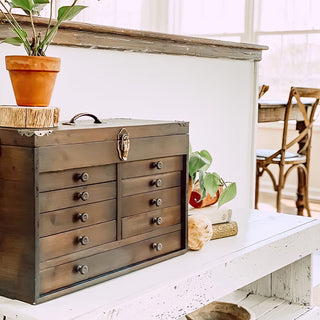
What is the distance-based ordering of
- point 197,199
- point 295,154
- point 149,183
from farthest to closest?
point 295,154
point 197,199
point 149,183

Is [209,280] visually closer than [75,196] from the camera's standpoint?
No

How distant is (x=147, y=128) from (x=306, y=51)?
4157mm

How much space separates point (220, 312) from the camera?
6.03 feet

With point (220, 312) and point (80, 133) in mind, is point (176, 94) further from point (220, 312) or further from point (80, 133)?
point (80, 133)

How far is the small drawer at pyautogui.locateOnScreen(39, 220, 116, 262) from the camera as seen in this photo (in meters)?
1.17

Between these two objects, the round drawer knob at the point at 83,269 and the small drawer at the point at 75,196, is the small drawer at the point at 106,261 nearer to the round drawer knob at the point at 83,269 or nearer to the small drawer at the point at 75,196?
the round drawer knob at the point at 83,269

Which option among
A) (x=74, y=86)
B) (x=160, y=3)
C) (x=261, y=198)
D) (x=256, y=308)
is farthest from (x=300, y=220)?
(x=160, y=3)

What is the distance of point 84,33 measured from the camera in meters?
1.68

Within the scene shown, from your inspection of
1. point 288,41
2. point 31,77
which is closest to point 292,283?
point 31,77

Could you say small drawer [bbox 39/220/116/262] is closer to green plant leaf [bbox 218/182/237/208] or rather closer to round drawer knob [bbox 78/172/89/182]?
round drawer knob [bbox 78/172/89/182]

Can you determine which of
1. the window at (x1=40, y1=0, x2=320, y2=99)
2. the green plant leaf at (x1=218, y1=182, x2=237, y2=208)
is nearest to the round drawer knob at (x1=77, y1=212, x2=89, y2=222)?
the green plant leaf at (x1=218, y1=182, x2=237, y2=208)

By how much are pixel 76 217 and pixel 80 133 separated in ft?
0.54

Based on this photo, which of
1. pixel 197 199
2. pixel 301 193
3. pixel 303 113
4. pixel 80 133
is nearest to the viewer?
pixel 80 133

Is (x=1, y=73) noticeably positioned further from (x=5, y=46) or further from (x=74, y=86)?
(x=74, y=86)
